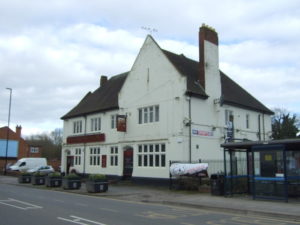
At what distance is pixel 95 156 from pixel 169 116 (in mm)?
11490

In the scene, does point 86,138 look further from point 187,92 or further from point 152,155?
point 187,92

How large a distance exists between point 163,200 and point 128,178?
13464 mm

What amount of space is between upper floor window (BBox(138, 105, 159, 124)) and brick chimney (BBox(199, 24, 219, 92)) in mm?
4284

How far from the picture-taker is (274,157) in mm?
17094

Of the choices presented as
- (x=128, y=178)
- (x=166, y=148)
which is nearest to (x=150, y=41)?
(x=166, y=148)

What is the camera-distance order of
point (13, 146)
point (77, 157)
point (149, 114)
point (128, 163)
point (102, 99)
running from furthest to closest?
point (13, 146) → point (77, 157) → point (102, 99) → point (128, 163) → point (149, 114)

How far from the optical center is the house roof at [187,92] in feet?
93.4

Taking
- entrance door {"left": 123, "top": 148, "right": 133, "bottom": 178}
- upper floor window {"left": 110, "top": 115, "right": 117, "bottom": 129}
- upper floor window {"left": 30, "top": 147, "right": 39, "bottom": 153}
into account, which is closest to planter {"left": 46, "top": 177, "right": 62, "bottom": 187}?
entrance door {"left": 123, "top": 148, "right": 133, "bottom": 178}

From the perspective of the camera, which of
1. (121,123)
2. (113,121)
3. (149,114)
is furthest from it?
(113,121)

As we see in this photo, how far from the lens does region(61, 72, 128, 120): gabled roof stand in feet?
115

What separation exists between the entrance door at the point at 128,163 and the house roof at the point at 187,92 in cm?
430

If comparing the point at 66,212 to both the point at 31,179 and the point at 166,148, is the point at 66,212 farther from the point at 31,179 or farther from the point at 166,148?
the point at 31,179

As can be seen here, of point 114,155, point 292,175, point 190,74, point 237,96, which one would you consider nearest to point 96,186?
point 114,155

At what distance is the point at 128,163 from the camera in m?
31.5
